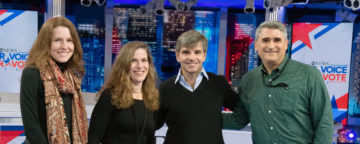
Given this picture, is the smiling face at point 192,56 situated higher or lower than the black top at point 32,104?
higher

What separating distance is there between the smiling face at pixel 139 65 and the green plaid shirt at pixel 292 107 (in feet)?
2.49

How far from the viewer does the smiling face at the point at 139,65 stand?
1.95 m

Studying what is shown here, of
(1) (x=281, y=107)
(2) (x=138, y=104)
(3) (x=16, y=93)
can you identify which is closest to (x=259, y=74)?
(1) (x=281, y=107)

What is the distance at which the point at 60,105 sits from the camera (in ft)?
6.20

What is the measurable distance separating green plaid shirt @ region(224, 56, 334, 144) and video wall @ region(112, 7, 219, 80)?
16.3 feet

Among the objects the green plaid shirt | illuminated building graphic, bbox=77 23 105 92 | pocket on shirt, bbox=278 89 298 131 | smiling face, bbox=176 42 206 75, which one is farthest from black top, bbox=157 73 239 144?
illuminated building graphic, bbox=77 23 105 92

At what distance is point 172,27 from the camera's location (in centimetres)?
722

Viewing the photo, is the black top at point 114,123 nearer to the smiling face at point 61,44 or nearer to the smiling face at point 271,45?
the smiling face at point 61,44

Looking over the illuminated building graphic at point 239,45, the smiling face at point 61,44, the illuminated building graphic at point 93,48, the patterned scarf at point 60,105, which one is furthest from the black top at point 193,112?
the illuminated building graphic at point 93,48

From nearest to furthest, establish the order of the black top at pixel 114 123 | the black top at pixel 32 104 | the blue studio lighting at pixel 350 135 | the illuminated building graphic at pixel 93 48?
the black top at pixel 32 104
the black top at pixel 114 123
the blue studio lighting at pixel 350 135
the illuminated building graphic at pixel 93 48

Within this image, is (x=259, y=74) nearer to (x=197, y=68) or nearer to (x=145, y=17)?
(x=197, y=68)

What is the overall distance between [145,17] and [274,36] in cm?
541

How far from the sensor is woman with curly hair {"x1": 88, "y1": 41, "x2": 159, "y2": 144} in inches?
73.9

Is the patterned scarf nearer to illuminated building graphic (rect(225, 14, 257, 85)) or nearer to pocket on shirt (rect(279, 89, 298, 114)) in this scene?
pocket on shirt (rect(279, 89, 298, 114))
